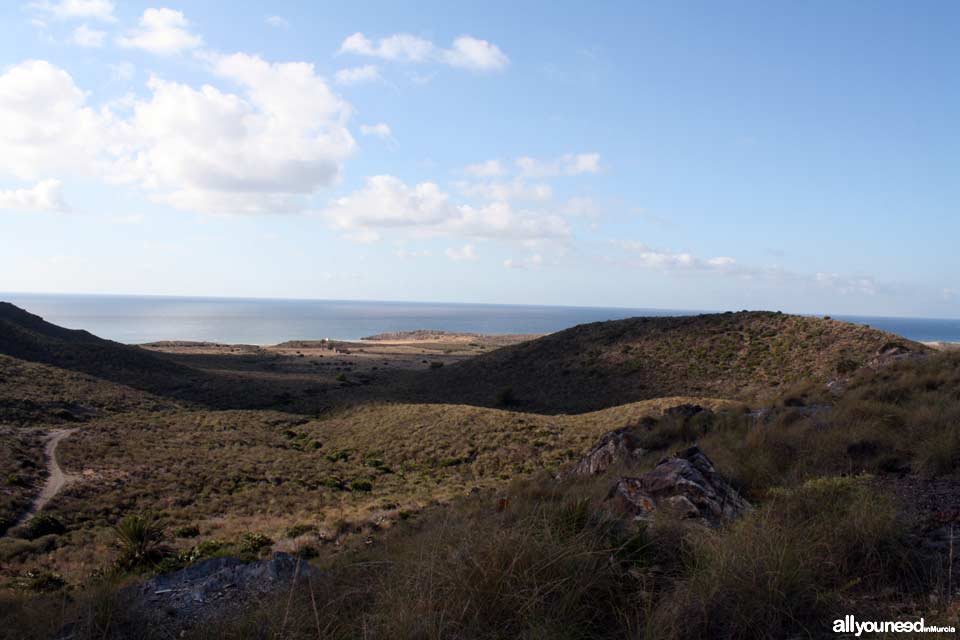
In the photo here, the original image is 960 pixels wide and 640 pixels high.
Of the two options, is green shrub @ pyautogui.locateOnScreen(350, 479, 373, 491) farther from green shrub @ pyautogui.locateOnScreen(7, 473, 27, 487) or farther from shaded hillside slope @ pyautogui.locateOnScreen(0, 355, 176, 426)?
shaded hillside slope @ pyautogui.locateOnScreen(0, 355, 176, 426)

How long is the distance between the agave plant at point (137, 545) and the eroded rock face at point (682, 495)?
9910mm

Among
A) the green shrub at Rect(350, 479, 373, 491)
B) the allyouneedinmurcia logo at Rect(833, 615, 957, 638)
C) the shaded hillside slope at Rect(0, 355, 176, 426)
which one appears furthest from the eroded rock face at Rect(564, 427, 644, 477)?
the shaded hillside slope at Rect(0, 355, 176, 426)

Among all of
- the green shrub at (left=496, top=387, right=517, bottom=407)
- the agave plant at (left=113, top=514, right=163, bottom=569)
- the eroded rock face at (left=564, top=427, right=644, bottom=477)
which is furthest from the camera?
the green shrub at (left=496, top=387, right=517, bottom=407)

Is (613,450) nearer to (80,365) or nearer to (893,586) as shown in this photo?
(893,586)

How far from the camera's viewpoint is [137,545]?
10.8 meters

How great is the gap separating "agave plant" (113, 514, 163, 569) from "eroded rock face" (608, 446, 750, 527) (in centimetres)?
991

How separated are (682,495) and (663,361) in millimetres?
34185

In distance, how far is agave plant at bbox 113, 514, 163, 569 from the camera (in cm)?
1048

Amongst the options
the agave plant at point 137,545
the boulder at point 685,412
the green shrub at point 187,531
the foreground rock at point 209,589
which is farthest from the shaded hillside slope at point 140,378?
the foreground rock at point 209,589

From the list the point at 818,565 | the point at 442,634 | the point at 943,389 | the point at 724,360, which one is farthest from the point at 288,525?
the point at 724,360

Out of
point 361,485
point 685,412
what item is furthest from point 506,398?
point 685,412

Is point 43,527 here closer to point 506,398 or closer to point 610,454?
point 610,454

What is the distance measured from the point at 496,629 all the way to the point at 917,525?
399cm

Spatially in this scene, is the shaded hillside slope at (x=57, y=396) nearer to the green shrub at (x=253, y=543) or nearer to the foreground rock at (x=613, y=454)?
the green shrub at (x=253, y=543)
